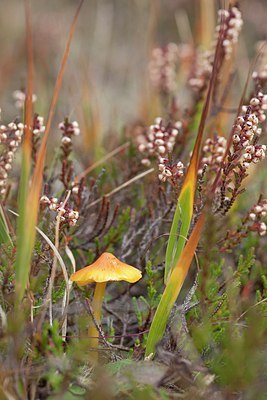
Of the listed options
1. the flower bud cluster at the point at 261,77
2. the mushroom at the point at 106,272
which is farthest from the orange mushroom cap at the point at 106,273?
the flower bud cluster at the point at 261,77

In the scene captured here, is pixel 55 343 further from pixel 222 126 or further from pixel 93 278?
pixel 222 126

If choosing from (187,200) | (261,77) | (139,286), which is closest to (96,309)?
(187,200)

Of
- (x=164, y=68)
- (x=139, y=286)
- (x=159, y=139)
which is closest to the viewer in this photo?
(x=159, y=139)

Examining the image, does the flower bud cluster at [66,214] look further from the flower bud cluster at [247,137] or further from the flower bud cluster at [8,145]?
the flower bud cluster at [247,137]

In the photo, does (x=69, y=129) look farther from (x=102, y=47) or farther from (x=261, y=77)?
(x=102, y=47)

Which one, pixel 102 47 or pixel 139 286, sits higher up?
pixel 102 47

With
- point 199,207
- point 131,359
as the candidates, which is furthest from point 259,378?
point 199,207
